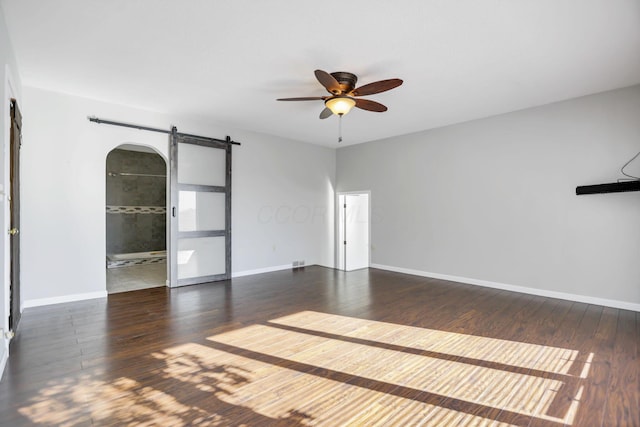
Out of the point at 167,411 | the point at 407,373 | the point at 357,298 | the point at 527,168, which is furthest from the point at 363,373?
the point at 527,168

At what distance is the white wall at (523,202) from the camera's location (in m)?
4.02

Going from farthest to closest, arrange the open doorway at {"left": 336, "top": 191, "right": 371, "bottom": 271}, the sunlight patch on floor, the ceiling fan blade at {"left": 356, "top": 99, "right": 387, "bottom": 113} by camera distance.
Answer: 1. the open doorway at {"left": 336, "top": 191, "right": 371, "bottom": 271}
2. the ceiling fan blade at {"left": 356, "top": 99, "right": 387, "bottom": 113}
3. the sunlight patch on floor

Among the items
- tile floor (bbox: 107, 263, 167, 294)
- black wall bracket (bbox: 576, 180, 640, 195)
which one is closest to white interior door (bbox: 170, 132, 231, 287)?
tile floor (bbox: 107, 263, 167, 294)

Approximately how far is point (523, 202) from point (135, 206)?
8445mm

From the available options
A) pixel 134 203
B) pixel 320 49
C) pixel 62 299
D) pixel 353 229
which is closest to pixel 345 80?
pixel 320 49

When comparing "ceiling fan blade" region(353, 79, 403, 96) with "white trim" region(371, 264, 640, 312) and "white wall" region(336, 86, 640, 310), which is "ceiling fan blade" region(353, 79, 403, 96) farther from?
"white trim" region(371, 264, 640, 312)

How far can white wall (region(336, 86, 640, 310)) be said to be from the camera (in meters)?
4.02

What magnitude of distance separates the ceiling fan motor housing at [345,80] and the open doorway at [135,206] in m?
5.86

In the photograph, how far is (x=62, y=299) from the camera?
4188 millimetres

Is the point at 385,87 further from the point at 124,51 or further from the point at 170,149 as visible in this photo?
the point at 170,149

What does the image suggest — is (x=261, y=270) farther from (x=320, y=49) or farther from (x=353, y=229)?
(x=320, y=49)

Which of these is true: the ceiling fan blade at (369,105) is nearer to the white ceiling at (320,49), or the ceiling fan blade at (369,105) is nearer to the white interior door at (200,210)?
the white ceiling at (320,49)

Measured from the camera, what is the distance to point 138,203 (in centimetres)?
836

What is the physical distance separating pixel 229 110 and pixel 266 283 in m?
2.79
